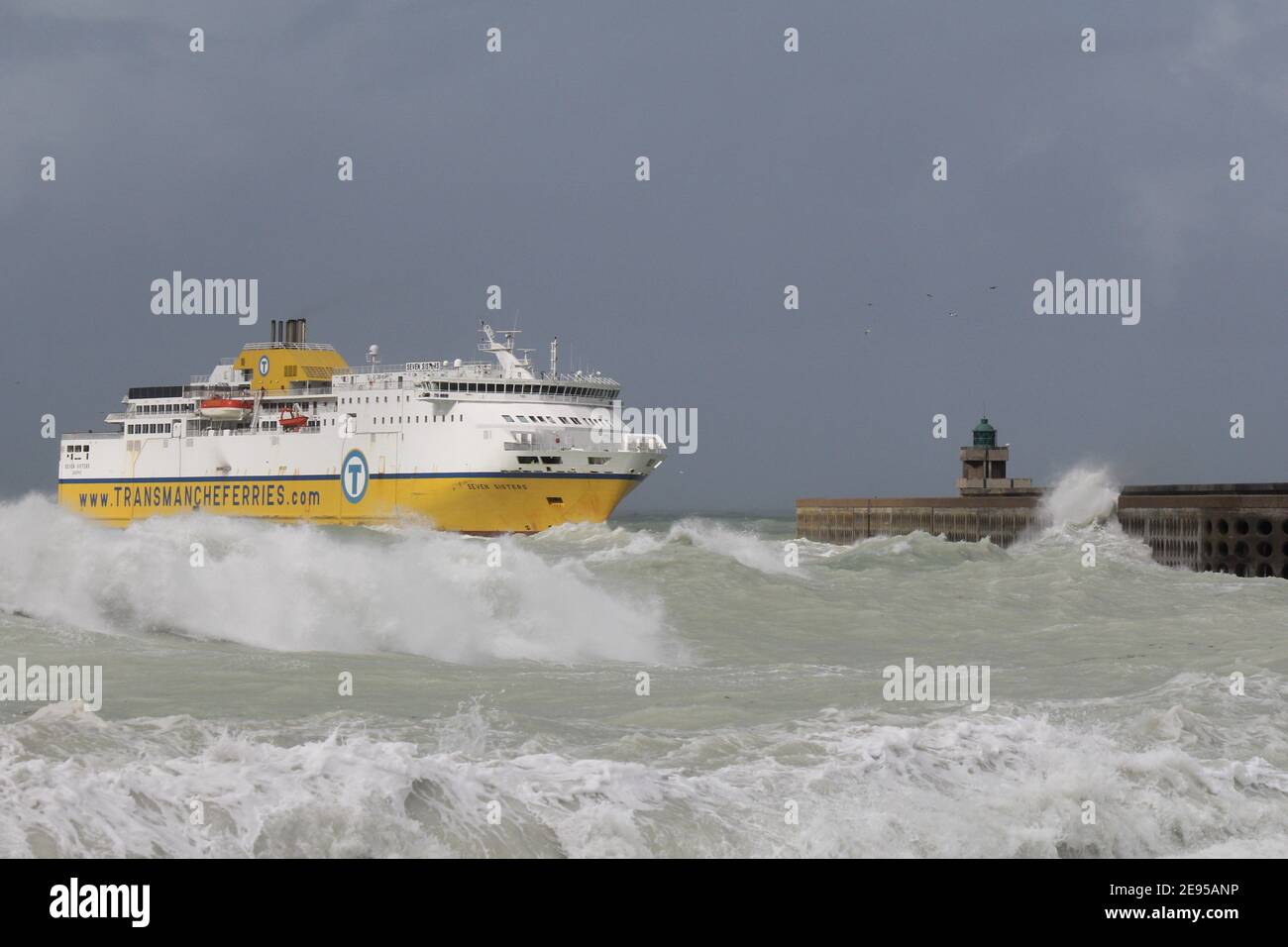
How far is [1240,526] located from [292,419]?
1597 inches

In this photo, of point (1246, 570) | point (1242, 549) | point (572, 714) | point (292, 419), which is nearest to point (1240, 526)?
point (1242, 549)

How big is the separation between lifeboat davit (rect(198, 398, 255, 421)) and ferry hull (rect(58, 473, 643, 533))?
3018 millimetres

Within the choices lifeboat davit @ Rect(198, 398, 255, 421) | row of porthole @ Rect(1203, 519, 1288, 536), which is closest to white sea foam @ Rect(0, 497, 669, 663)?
row of porthole @ Rect(1203, 519, 1288, 536)

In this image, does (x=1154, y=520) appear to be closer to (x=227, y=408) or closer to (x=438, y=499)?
(x=438, y=499)

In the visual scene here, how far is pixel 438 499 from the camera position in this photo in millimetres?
59781

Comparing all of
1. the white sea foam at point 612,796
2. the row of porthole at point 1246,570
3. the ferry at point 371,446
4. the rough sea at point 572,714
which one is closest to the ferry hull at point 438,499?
the ferry at point 371,446

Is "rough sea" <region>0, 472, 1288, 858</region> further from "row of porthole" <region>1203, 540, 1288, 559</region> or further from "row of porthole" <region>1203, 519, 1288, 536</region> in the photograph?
"row of porthole" <region>1203, 519, 1288, 536</region>

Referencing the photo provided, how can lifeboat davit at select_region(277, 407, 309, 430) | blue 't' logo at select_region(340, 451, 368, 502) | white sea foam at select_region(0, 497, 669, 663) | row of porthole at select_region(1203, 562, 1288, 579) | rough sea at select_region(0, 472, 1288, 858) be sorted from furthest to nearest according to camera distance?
1. lifeboat davit at select_region(277, 407, 309, 430)
2. blue 't' logo at select_region(340, 451, 368, 502)
3. row of porthole at select_region(1203, 562, 1288, 579)
4. white sea foam at select_region(0, 497, 669, 663)
5. rough sea at select_region(0, 472, 1288, 858)

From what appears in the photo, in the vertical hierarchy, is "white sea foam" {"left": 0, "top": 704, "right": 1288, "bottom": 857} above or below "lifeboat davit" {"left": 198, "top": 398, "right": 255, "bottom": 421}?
below

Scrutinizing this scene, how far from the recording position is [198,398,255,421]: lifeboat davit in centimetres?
7088

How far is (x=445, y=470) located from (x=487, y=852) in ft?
166

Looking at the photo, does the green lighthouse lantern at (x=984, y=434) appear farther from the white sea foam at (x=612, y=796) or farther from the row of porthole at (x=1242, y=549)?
the white sea foam at (x=612, y=796)

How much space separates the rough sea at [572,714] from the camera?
977 cm
